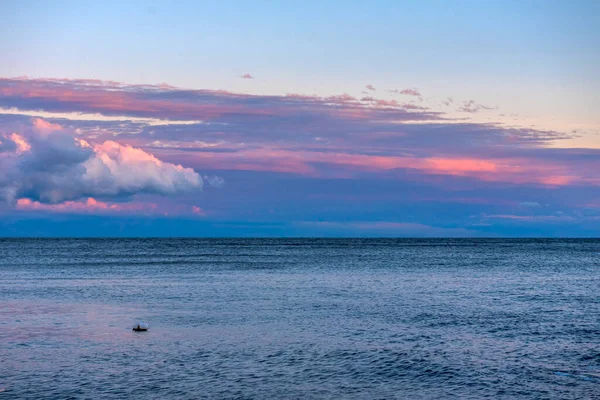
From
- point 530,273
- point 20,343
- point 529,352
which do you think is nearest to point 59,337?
point 20,343

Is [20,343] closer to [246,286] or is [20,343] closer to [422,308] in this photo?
[422,308]

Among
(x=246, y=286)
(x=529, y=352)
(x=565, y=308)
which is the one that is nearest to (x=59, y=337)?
(x=529, y=352)

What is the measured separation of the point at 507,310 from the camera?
162 feet

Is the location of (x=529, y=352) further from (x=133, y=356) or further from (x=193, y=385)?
(x=133, y=356)

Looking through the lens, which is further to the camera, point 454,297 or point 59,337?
point 454,297

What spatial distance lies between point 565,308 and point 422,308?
37.0 feet

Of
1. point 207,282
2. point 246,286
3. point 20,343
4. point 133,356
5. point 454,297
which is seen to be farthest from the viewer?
point 207,282

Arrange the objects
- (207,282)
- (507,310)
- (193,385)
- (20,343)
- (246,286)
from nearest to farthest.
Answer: (193,385) < (20,343) < (507,310) < (246,286) < (207,282)

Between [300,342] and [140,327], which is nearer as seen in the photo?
[300,342]

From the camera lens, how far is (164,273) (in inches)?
3442

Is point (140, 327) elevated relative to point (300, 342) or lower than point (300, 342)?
lower

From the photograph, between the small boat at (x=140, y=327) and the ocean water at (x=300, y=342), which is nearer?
the ocean water at (x=300, y=342)

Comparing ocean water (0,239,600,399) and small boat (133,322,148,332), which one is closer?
ocean water (0,239,600,399)

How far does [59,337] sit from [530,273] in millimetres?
68512
